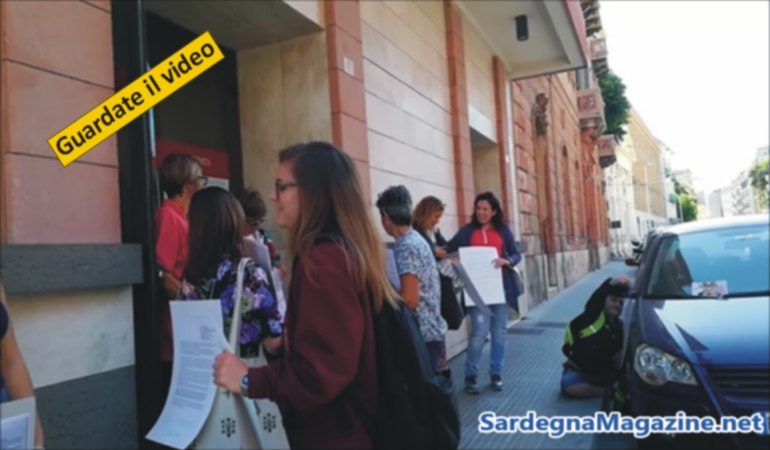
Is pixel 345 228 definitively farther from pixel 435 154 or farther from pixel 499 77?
pixel 499 77

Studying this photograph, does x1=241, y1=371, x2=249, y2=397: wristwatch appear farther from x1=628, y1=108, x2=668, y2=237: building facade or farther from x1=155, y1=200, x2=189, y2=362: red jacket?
x1=628, y1=108, x2=668, y2=237: building facade

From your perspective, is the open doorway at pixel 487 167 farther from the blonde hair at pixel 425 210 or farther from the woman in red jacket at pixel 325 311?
the woman in red jacket at pixel 325 311

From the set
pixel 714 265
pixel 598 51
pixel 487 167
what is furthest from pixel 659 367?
pixel 598 51

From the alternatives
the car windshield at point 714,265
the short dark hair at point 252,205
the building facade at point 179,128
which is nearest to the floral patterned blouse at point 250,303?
the building facade at point 179,128

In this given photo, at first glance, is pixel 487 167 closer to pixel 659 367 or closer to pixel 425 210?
pixel 425 210

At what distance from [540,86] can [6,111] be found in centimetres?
1350

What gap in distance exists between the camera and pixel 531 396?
4.61 m

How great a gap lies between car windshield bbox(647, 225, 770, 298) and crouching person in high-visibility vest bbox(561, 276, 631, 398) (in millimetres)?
272

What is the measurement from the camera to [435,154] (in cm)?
702

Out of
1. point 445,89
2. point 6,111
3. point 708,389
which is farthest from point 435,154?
point 6,111

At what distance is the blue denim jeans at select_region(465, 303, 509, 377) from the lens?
5035mm

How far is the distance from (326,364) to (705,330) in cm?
237

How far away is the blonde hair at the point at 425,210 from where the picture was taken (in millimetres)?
4523

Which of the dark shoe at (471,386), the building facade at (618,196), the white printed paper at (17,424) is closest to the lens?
the white printed paper at (17,424)
